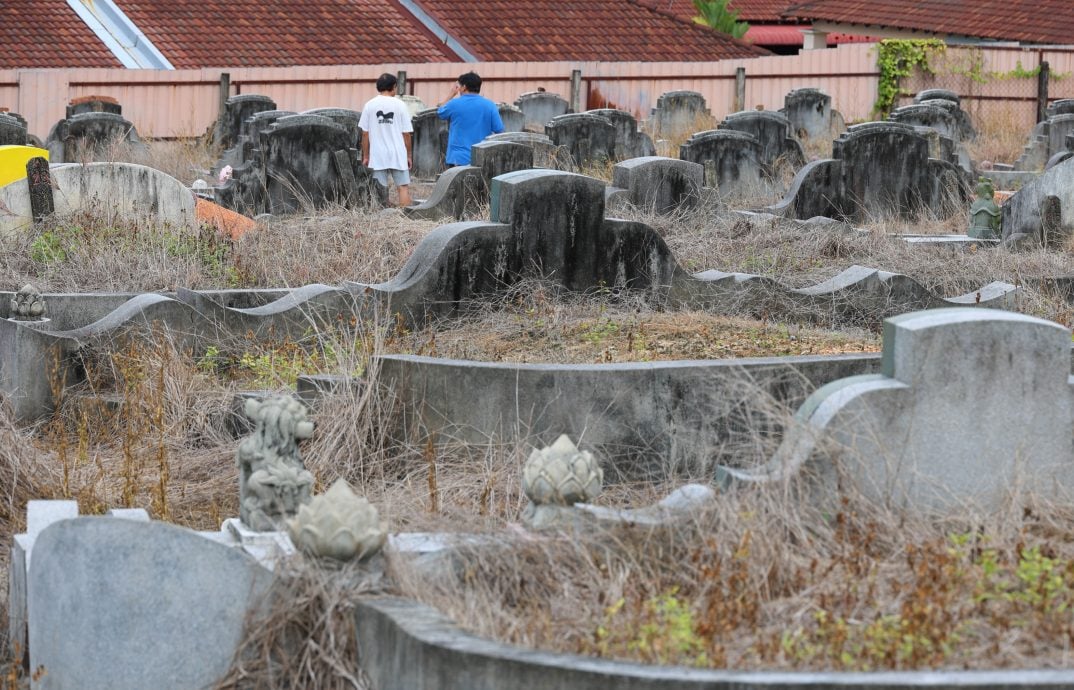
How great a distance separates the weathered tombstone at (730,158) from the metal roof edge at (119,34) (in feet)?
47.5

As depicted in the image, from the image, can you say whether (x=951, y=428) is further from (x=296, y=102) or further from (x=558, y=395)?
(x=296, y=102)

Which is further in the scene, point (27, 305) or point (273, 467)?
point (27, 305)

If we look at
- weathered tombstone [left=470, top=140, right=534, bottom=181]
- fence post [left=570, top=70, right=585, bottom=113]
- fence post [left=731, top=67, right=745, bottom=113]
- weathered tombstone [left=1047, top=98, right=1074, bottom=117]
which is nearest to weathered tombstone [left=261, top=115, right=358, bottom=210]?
weathered tombstone [left=470, top=140, right=534, bottom=181]

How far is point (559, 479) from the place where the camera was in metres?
5.52

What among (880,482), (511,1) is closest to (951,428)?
(880,482)

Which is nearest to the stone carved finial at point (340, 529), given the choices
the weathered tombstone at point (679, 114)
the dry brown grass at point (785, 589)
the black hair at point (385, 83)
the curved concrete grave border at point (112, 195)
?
the dry brown grass at point (785, 589)

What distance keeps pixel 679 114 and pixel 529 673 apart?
22.0m

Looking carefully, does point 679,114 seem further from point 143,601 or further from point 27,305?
point 143,601

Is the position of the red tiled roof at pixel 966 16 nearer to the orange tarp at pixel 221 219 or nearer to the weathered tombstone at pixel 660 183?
the weathered tombstone at pixel 660 183

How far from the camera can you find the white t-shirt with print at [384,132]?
50.5ft

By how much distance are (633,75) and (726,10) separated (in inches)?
480

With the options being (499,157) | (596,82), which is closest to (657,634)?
(499,157)

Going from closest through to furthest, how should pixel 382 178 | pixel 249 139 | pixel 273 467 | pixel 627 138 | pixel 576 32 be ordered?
pixel 273 467 < pixel 382 178 < pixel 249 139 < pixel 627 138 < pixel 576 32

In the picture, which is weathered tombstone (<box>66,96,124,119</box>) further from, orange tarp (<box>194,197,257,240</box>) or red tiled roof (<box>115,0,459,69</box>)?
orange tarp (<box>194,197,257,240</box>)
